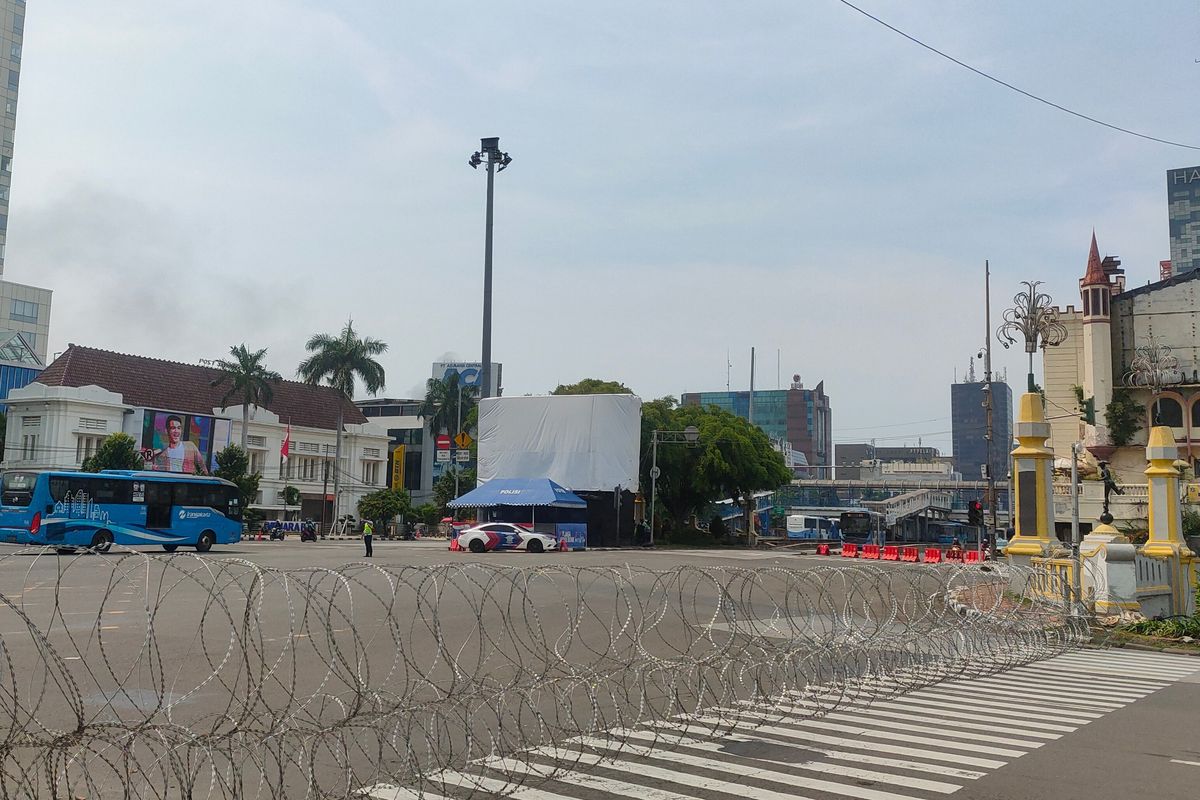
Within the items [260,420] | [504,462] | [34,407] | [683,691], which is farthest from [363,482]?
[683,691]

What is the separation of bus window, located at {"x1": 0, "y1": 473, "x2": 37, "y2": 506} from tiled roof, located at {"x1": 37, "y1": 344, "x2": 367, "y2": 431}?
35049 mm

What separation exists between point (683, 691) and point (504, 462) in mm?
50034

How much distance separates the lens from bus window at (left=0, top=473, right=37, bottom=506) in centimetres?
3753

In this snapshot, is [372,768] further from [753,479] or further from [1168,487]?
[753,479]

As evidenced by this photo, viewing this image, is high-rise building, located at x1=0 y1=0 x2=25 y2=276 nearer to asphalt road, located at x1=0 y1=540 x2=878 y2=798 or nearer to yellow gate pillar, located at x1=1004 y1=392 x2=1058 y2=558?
asphalt road, located at x1=0 y1=540 x2=878 y2=798

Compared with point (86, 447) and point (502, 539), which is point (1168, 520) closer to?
point (502, 539)

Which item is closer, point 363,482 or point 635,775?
point 635,775

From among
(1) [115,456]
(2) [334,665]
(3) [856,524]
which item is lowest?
(3) [856,524]

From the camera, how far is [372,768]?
25.2 feet

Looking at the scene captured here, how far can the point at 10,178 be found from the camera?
329 ft

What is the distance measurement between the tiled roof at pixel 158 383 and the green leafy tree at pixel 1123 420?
5433cm

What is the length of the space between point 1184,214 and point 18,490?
201259mm

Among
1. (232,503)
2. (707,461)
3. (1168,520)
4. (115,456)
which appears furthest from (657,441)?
(1168,520)

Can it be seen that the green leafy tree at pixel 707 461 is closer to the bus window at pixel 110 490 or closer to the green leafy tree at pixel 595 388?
the green leafy tree at pixel 595 388
